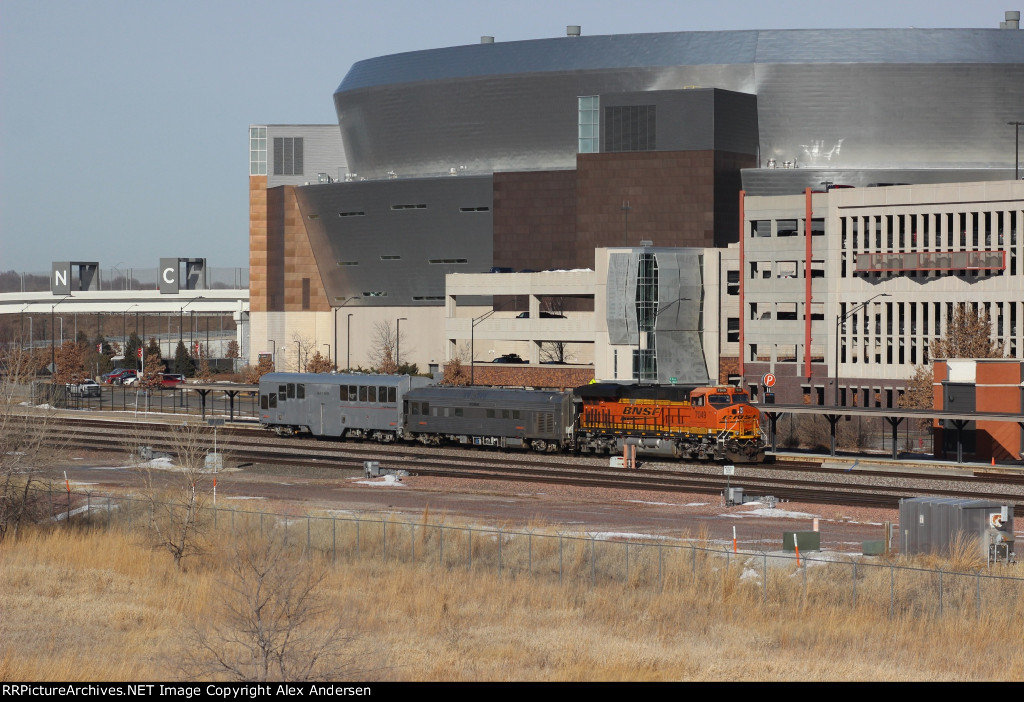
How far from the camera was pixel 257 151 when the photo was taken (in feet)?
605

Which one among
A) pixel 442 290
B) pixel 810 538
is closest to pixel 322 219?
pixel 442 290

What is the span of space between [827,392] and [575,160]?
5388 centimetres

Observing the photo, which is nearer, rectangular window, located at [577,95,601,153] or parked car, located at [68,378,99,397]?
parked car, located at [68,378,99,397]

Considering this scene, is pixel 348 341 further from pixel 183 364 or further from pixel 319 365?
pixel 183 364

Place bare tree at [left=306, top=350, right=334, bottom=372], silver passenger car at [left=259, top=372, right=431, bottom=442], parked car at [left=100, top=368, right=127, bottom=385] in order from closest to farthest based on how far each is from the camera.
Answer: silver passenger car at [left=259, top=372, right=431, bottom=442] → bare tree at [left=306, top=350, right=334, bottom=372] → parked car at [left=100, top=368, right=127, bottom=385]

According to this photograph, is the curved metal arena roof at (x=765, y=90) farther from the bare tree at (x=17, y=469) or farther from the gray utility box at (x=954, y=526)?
the gray utility box at (x=954, y=526)

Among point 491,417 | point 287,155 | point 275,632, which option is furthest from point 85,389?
point 275,632

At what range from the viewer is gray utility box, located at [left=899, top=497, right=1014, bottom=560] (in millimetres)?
43062

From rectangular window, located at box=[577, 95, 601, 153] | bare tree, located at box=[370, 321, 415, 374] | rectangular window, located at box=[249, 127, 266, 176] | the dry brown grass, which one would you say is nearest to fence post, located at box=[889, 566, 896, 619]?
the dry brown grass

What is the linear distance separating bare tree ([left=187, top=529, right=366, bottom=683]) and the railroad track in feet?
76.8

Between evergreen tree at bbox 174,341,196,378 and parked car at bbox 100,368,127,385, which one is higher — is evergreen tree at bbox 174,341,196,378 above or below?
above

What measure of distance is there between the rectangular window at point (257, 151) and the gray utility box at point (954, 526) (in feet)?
492

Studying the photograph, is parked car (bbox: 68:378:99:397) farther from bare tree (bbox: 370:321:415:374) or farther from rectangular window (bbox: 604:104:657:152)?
rectangular window (bbox: 604:104:657:152)

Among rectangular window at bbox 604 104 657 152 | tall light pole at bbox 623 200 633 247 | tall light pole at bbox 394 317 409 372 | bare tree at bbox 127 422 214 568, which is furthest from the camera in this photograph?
tall light pole at bbox 394 317 409 372
